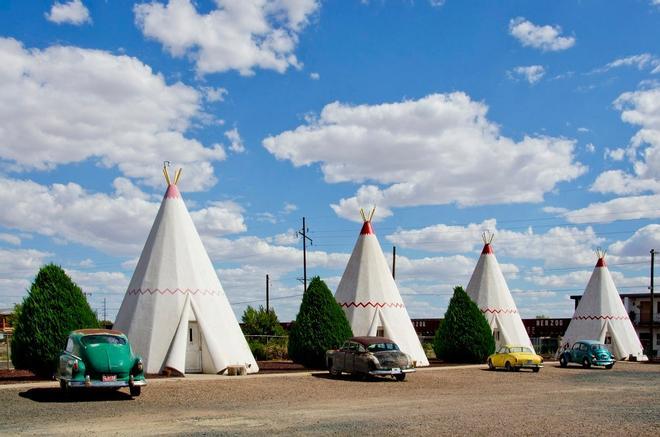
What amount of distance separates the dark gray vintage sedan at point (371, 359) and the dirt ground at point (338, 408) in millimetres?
350

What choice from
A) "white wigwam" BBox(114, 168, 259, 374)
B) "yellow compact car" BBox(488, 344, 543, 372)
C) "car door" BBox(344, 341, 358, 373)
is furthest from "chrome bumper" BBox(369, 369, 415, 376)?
"yellow compact car" BBox(488, 344, 543, 372)

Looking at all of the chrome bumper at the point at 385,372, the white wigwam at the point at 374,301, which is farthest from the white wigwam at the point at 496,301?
the chrome bumper at the point at 385,372

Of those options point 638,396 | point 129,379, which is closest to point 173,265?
point 129,379

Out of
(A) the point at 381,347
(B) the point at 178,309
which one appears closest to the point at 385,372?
(A) the point at 381,347

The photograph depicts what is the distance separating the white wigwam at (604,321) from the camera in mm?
35344

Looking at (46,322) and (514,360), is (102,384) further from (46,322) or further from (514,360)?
(514,360)

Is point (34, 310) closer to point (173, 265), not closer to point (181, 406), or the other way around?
point (173, 265)

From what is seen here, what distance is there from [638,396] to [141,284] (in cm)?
1322

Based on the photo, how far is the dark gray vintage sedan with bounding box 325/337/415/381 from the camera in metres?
19.6

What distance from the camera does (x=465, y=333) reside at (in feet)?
92.0

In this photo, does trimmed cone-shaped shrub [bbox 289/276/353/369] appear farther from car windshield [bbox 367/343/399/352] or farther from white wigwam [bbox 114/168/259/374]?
car windshield [bbox 367/343/399/352]

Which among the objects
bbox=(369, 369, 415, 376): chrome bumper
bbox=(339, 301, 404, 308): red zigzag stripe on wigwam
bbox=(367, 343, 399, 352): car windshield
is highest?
bbox=(339, 301, 404, 308): red zigzag stripe on wigwam

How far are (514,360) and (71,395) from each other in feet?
48.5

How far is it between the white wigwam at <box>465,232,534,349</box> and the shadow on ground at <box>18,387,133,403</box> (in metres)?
20.8
